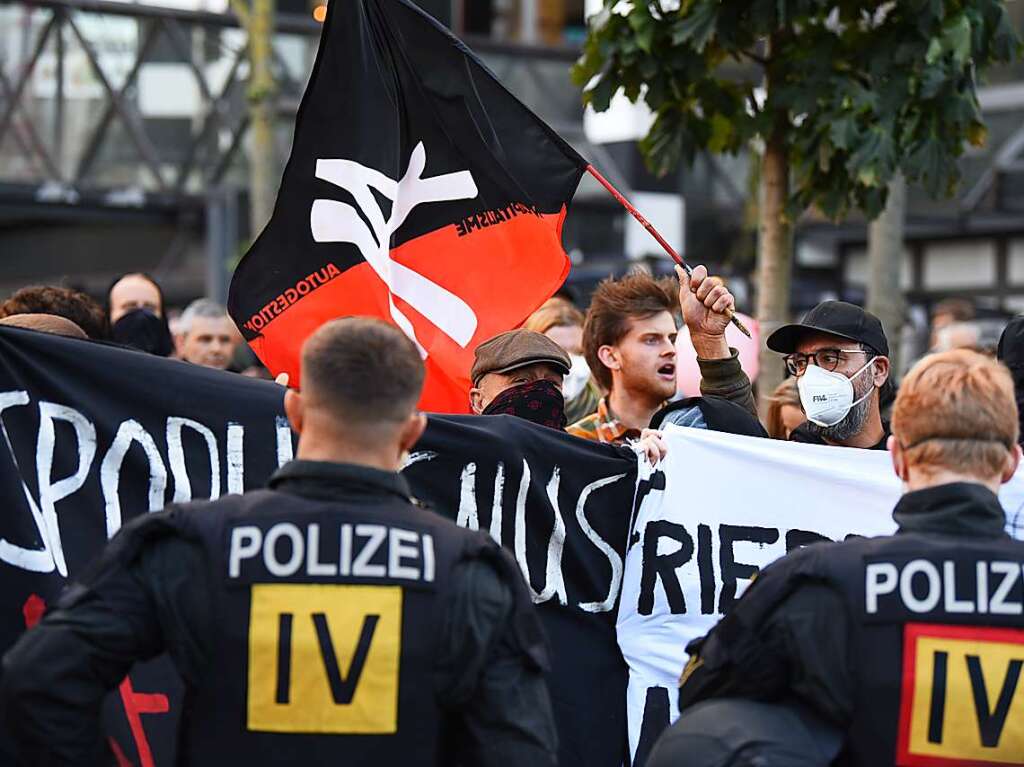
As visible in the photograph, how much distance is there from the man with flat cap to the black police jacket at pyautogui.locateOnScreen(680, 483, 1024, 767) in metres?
2.02

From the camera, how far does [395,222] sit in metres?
5.63

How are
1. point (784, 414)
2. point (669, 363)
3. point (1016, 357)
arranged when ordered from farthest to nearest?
point (784, 414), point (669, 363), point (1016, 357)

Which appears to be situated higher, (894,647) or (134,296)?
(134,296)

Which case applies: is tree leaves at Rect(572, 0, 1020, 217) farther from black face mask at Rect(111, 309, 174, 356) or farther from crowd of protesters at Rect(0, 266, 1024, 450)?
black face mask at Rect(111, 309, 174, 356)

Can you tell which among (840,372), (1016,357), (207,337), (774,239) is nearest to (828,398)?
(840,372)

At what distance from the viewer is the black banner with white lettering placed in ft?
13.3

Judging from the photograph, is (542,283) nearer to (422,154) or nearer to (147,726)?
(422,154)

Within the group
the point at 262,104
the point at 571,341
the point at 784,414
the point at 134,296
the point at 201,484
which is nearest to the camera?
the point at 201,484

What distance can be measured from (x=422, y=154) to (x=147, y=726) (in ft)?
7.89

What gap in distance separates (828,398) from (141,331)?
323cm

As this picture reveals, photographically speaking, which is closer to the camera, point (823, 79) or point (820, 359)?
point (820, 359)

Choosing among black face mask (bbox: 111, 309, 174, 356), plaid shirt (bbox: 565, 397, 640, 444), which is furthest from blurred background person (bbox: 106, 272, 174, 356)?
plaid shirt (bbox: 565, 397, 640, 444)

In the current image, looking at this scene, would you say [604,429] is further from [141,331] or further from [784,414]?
[141,331]

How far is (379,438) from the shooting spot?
10.3 ft
